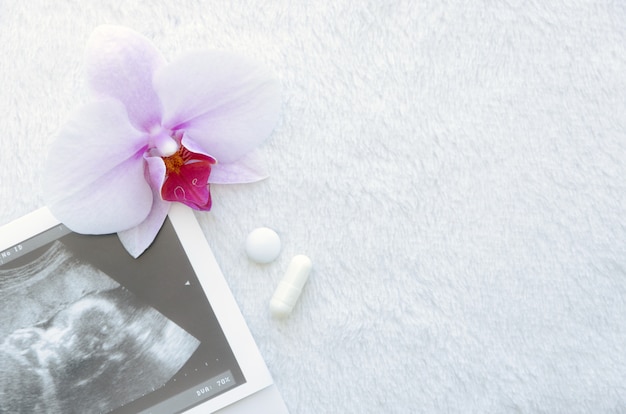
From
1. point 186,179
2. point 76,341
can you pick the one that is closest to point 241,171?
point 186,179

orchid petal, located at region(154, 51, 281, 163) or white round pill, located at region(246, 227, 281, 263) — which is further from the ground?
orchid petal, located at region(154, 51, 281, 163)

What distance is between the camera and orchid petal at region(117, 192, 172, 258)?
18.7 inches

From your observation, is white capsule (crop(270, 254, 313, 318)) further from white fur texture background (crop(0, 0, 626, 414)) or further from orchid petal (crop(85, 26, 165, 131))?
orchid petal (crop(85, 26, 165, 131))

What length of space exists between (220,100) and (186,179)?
0.21 feet

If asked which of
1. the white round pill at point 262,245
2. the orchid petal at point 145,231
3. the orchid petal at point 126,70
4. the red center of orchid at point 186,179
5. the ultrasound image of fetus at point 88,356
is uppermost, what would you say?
the orchid petal at point 126,70

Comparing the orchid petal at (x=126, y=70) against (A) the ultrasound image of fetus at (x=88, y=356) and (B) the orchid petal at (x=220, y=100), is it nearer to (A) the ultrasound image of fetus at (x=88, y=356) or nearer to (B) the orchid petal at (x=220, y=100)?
(B) the orchid petal at (x=220, y=100)

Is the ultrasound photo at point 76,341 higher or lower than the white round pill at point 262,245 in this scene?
lower

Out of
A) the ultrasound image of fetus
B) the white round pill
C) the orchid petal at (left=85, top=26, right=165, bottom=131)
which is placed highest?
the orchid petal at (left=85, top=26, right=165, bottom=131)

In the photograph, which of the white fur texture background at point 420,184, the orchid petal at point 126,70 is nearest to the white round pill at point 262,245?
the white fur texture background at point 420,184

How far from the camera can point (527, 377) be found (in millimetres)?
505

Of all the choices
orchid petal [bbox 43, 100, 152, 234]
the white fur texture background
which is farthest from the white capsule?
orchid petal [bbox 43, 100, 152, 234]

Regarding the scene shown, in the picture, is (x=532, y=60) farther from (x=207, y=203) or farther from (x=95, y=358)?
(x=95, y=358)

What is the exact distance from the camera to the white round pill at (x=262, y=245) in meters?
0.48

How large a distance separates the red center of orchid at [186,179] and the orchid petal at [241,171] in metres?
0.02
